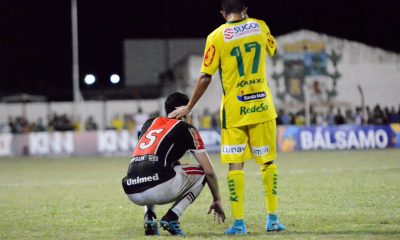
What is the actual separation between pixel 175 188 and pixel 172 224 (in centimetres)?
38

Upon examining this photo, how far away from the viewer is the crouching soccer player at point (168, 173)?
28.3 feet

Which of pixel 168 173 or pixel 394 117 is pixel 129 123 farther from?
pixel 168 173

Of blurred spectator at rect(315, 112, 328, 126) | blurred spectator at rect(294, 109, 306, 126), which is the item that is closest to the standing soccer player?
blurred spectator at rect(315, 112, 328, 126)

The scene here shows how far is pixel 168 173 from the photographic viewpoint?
865cm

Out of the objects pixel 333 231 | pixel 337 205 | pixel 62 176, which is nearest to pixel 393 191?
pixel 337 205

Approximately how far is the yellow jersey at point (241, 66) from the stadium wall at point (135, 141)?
23315 millimetres

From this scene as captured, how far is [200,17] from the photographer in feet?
183

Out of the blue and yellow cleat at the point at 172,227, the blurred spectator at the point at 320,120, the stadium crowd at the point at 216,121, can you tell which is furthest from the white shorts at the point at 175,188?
the blurred spectator at the point at 320,120

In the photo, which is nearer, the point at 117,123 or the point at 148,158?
the point at 148,158

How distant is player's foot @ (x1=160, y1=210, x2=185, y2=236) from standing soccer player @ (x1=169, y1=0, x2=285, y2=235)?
51 centimetres

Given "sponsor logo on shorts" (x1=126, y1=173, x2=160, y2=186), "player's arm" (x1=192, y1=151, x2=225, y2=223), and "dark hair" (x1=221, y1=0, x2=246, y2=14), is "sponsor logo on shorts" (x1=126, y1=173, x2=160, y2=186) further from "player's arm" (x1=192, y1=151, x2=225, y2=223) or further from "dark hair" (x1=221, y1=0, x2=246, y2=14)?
"dark hair" (x1=221, y1=0, x2=246, y2=14)

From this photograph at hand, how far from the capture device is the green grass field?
29.2 ft

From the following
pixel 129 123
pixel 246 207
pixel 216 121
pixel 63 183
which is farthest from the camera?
pixel 129 123

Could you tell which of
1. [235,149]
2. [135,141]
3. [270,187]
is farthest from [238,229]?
[135,141]
